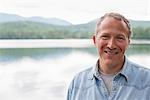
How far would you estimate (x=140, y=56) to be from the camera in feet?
7.41

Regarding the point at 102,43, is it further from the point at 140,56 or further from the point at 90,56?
the point at 140,56

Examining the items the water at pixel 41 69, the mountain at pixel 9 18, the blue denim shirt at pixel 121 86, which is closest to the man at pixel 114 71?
the blue denim shirt at pixel 121 86

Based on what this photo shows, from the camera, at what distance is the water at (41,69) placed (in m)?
2.18

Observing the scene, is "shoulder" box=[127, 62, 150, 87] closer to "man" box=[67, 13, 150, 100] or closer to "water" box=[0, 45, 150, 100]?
"man" box=[67, 13, 150, 100]

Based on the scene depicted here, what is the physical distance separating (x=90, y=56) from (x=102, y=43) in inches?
29.3

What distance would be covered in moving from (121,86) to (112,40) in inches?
9.7

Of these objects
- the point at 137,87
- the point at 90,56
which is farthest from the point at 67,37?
the point at 137,87

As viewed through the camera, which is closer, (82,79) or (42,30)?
(82,79)

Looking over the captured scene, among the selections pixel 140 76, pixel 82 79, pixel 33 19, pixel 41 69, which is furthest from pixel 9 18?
pixel 140 76

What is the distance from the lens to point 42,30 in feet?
7.42

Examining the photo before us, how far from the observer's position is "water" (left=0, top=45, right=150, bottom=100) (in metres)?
2.18

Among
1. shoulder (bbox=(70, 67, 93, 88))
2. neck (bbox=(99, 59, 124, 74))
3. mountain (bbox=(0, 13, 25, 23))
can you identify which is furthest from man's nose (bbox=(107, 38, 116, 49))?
mountain (bbox=(0, 13, 25, 23))

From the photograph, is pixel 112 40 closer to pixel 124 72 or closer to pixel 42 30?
pixel 124 72

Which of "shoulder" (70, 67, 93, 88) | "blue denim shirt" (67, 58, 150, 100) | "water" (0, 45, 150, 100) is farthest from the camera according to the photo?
"water" (0, 45, 150, 100)
